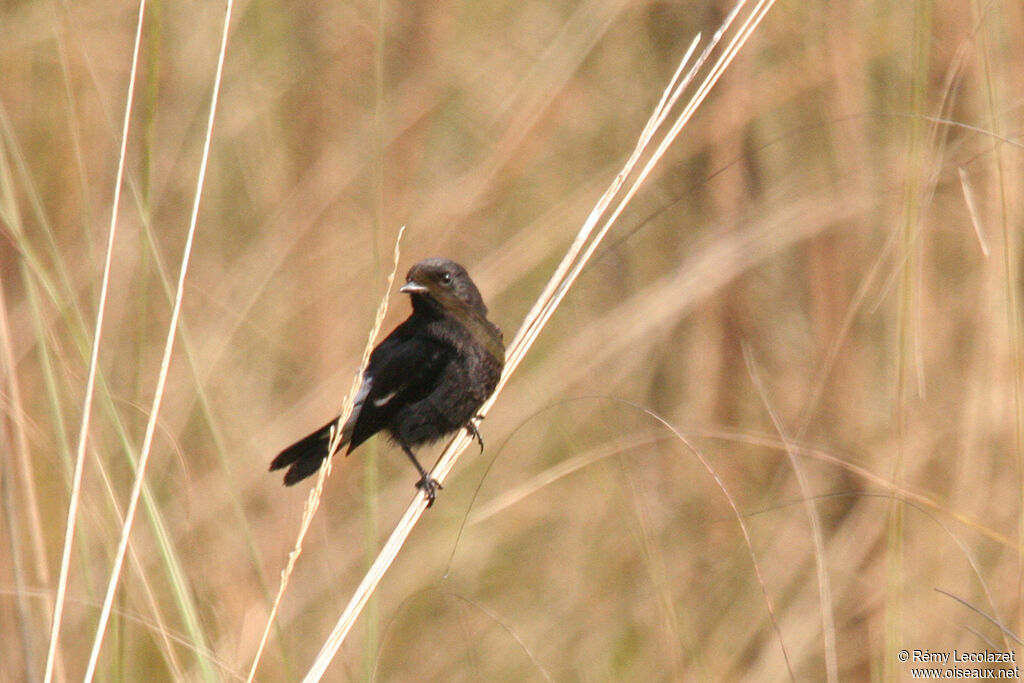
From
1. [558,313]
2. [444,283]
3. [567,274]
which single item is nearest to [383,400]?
[444,283]

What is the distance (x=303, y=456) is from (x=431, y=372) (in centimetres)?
54

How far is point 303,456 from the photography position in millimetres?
3008

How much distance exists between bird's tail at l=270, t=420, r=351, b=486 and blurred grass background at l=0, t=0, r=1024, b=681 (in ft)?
0.45

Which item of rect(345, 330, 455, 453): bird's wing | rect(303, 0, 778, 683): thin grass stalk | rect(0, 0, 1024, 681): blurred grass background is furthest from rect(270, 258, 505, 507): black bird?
rect(303, 0, 778, 683): thin grass stalk

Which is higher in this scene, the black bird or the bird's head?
the bird's head

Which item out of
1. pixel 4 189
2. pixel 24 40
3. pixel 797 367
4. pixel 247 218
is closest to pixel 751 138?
pixel 797 367

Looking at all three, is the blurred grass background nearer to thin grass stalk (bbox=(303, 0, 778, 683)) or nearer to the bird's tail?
the bird's tail

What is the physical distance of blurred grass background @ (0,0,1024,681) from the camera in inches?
118

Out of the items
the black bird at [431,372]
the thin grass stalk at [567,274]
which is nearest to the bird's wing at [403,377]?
the black bird at [431,372]

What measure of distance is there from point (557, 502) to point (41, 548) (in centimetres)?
248

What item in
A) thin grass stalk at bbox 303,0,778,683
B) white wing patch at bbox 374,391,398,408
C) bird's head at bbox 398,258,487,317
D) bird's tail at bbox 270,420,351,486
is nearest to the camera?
thin grass stalk at bbox 303,0,778,683

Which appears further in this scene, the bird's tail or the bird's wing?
the bird's wing

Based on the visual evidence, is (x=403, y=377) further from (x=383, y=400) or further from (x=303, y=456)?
(x=303, y=456)

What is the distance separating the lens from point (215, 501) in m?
3.18
